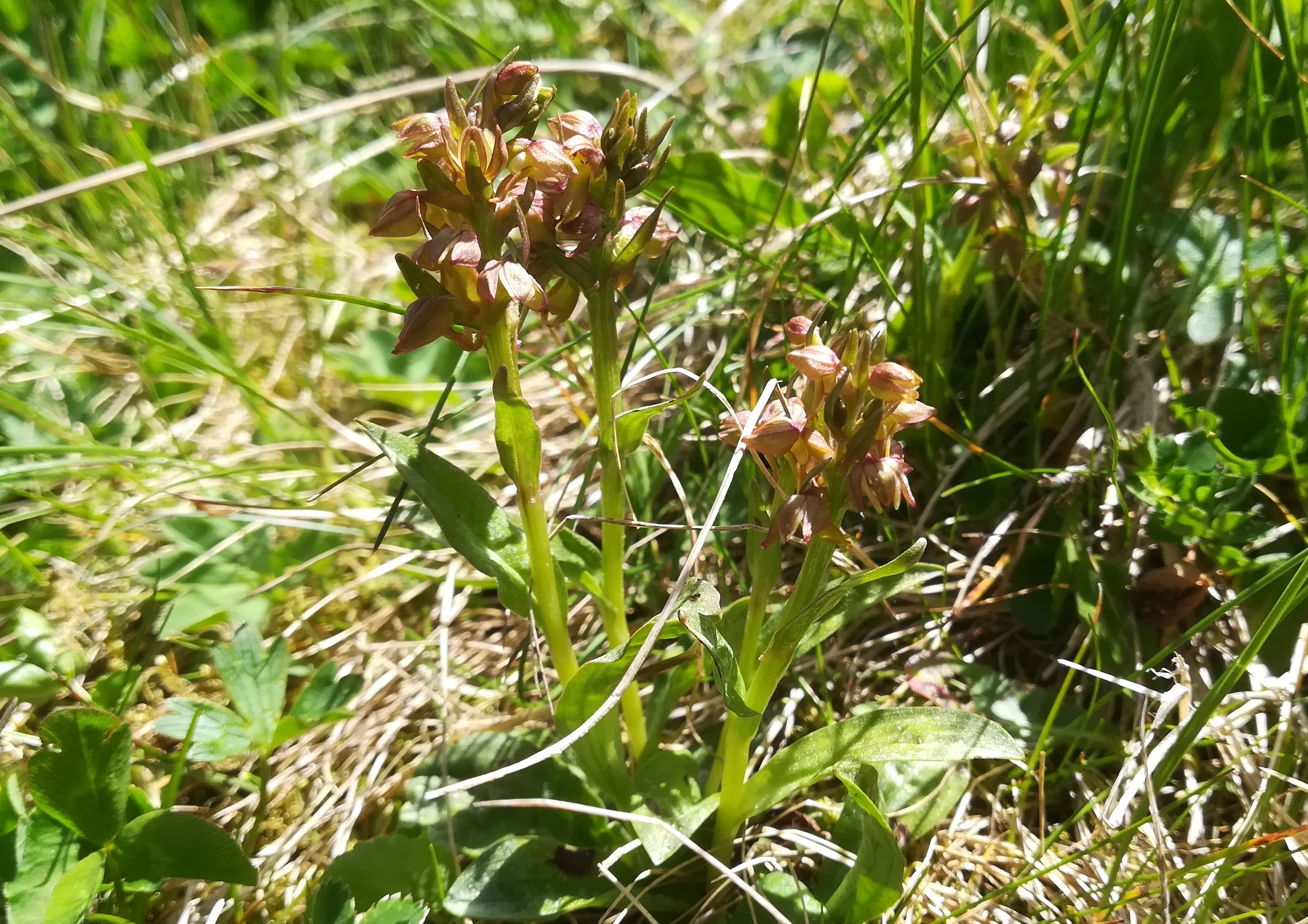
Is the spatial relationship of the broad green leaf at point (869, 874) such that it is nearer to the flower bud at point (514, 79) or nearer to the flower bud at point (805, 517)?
the flower bud at point (805, 517)

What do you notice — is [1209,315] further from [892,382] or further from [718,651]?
[718,651]

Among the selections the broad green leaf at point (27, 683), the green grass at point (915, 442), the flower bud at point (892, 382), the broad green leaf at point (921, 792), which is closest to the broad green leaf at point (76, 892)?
the green grass at point (915, 442)

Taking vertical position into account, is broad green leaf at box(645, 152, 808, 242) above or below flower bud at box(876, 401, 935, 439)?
above

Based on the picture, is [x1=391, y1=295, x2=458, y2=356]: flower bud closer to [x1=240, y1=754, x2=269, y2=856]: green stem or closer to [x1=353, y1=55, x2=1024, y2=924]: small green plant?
[x1=353, y1=55, x2=1024, y2=924]: small green plant

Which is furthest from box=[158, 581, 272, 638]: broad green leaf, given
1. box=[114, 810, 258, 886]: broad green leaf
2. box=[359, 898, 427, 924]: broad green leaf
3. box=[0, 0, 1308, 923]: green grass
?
box=[359, 898, 427, 924]: broad green leaf

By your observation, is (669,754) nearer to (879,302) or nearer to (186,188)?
(879,302)

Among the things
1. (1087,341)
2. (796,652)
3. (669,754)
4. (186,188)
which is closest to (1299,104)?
(1087,341)

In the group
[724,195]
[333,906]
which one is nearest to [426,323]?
[333,906]
